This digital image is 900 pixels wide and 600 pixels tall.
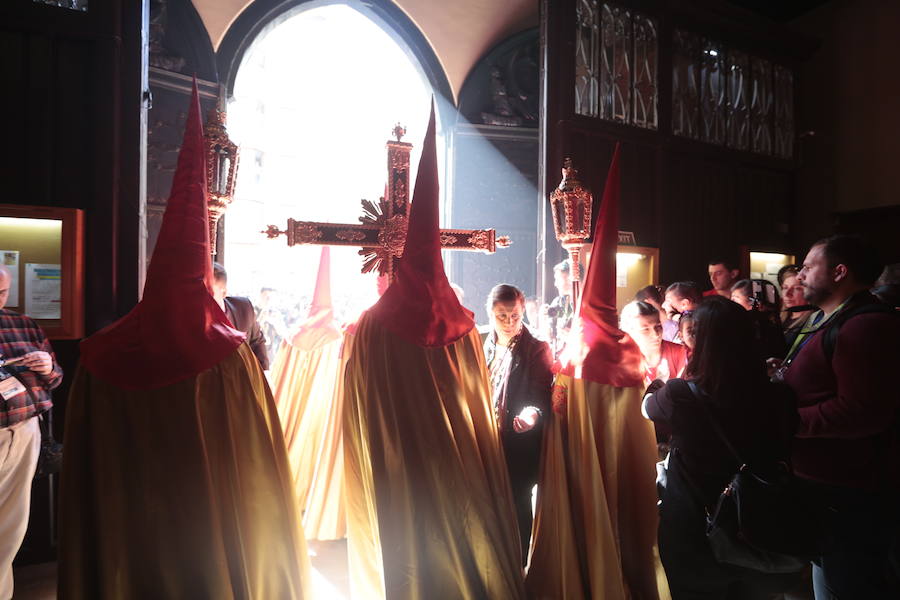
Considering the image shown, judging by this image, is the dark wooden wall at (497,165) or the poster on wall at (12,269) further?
the dark wooden wall at (497,165)

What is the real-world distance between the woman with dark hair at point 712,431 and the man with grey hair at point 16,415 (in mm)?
2852

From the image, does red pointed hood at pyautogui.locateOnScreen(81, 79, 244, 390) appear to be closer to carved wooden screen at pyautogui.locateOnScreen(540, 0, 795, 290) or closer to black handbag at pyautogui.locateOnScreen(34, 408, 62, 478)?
Answer: black handbag at pyautogui.locateOnScreen(34, 408, 62, 478)

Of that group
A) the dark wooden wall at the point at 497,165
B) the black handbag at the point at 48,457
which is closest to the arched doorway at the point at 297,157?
the dark wooden wall at the point at 497,165

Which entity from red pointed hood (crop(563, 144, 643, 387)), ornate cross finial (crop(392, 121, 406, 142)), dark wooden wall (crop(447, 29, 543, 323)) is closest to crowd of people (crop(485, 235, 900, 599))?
red pointed hood (crop(563, 144, 643, 387))

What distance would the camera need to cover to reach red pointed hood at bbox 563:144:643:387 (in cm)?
242

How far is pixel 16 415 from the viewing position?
8.38 ft

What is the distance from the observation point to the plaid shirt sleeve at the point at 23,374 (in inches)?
100

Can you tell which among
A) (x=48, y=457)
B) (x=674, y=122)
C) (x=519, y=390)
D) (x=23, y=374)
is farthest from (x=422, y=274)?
(x=674, y=122)

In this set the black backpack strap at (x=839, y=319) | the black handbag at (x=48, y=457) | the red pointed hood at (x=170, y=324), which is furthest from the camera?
the black handbag at (x=48, y=457)

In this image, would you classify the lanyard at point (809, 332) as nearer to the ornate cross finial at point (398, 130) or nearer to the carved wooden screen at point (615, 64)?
the ornate cross finial at point (398, 130)

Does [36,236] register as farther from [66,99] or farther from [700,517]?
[700,517]

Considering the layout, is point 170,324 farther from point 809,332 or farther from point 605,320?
point 809,332

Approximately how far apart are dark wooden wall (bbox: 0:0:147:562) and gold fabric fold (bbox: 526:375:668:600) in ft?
9.12

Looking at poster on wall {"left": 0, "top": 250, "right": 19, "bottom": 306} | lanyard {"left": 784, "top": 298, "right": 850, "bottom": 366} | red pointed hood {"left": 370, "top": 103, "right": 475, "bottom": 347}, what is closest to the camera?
lanyard {"left": 784, "top": 298, "right": 850, "bottom": 366}
